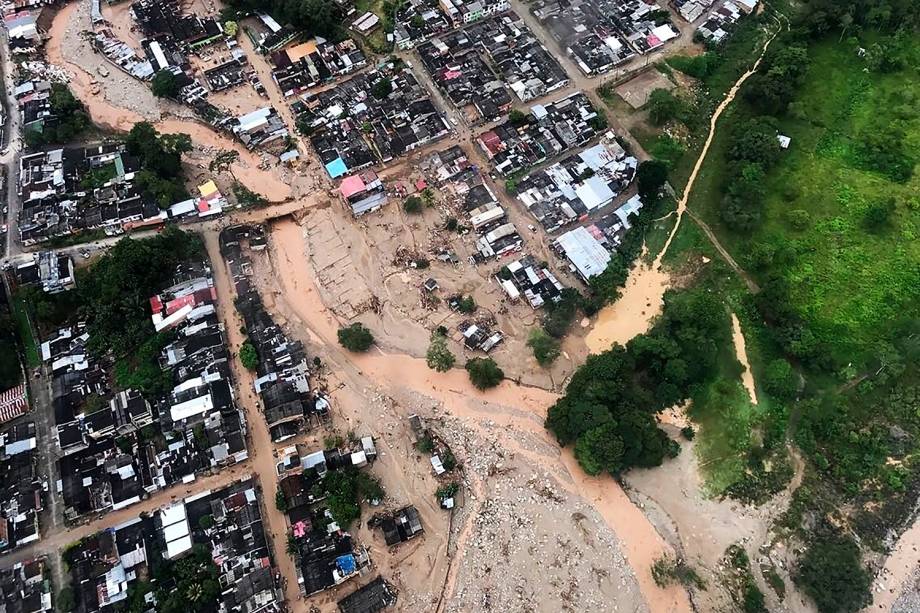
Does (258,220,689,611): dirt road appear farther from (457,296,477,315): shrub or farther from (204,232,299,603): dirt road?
(457,296,477,315): shrub

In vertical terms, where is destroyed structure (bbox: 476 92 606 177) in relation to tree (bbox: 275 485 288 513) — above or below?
above

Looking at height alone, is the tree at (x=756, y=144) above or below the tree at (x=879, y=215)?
above

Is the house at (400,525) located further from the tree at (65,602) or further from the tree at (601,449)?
the tree at (65,602)

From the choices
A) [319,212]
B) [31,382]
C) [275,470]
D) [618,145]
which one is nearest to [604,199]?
[618,145]

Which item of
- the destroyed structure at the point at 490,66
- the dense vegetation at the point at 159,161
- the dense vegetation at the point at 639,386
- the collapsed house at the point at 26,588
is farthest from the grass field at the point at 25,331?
the destroyed structure at the point at 490,66

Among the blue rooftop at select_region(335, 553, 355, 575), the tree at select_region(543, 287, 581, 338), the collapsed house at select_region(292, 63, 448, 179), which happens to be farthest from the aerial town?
the collapsed house at select_region(292, 63, 448, 179)

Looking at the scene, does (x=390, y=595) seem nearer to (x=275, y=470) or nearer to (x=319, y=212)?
(x=275, y=470)
